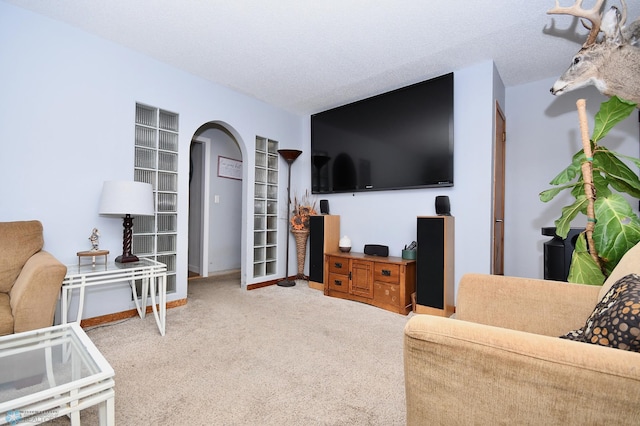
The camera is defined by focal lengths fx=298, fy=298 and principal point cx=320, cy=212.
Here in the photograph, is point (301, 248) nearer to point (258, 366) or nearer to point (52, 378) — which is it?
point (258, 366)

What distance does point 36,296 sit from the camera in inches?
62.8

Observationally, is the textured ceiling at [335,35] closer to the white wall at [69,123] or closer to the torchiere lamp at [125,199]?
the white wall at [69,123]

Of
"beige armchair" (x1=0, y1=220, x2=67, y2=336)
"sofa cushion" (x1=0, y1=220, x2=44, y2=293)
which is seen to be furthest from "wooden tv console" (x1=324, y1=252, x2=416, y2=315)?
"sofa cushion" (x1=0, y1=220, x2=44, y2=293)

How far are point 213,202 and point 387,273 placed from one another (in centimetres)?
299

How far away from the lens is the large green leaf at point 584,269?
1462 millimetres

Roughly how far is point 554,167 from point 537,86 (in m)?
0.91

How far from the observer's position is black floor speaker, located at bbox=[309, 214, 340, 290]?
3811 millimetres

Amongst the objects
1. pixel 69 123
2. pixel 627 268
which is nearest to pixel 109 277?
pixel 69 123

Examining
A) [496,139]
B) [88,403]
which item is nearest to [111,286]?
[88,403]

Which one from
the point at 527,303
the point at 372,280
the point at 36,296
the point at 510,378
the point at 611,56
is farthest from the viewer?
the point at 372,280

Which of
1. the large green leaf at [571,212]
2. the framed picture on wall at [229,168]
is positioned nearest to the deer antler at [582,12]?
the large green leaf at [571,212]

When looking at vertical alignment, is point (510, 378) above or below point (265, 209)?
below

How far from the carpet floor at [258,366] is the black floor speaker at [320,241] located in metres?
0.81

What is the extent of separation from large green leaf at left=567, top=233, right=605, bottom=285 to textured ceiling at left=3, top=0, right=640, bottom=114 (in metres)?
1.75
